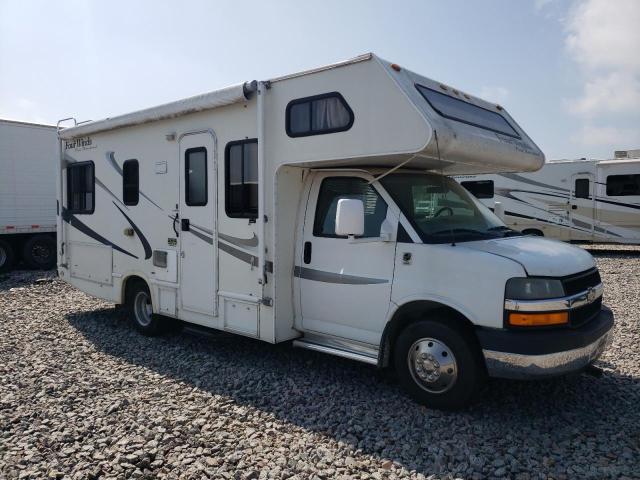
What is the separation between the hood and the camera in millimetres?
4109

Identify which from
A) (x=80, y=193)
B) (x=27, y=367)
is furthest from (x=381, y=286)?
(x=80, y=193)

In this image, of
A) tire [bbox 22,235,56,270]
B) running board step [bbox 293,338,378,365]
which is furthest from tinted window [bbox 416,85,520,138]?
tire [bbox 22,235,56,270]

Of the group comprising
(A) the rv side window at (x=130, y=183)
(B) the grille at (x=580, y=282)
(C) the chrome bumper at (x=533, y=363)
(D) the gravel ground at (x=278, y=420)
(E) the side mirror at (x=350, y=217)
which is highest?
(A) the rv side window at (x=130, y=183)

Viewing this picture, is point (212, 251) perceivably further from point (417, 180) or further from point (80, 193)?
point (80, 193)

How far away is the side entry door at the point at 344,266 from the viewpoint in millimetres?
4762

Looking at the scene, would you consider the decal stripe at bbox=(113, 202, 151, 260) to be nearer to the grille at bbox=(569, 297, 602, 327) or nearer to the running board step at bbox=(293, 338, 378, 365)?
the running board step at bbox=(293, 338, 378, 365)

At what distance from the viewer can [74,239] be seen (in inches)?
321

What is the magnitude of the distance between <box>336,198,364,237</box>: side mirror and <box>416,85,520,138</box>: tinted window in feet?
3.52

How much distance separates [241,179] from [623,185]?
13743mm

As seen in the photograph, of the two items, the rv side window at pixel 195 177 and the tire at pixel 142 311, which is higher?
the rv side window at pixel 195 177

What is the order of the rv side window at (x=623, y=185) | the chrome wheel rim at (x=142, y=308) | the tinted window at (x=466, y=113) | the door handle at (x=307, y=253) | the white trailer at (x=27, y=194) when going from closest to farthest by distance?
the tinted window at (x=466, y=113) → the door handle at (x=307, y=253) → the chrome wheel rim at (x=142, y=308) → the white trailer at (x=27, y=194) → the rv side window at (x=623, y=185)

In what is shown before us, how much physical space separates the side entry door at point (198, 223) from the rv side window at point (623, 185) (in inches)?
537

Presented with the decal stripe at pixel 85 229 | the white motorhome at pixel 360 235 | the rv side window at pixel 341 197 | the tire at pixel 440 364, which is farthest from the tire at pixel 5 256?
the tire at pixel 440 364

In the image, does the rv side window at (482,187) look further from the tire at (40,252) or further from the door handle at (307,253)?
the door handle at (307,253)
